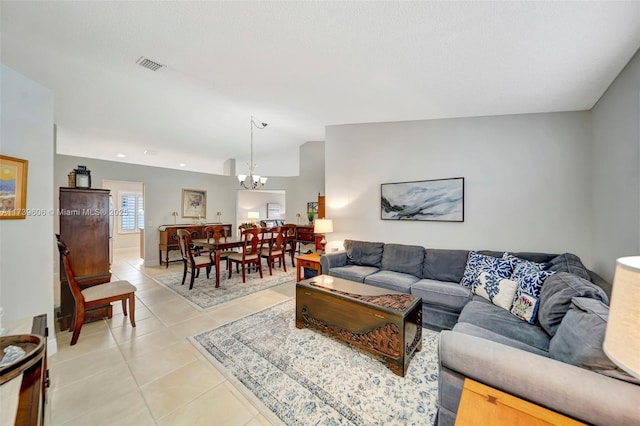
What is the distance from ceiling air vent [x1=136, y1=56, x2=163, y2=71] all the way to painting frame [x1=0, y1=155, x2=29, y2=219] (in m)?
1.34

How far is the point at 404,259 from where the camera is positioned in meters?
3.54

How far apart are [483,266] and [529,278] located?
1.90ft

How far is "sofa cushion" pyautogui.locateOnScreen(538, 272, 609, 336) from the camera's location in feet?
5.29

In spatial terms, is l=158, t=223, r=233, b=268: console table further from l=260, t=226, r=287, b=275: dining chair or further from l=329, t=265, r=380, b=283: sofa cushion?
l=329, t=265, r=380, b=283: sofa cushion

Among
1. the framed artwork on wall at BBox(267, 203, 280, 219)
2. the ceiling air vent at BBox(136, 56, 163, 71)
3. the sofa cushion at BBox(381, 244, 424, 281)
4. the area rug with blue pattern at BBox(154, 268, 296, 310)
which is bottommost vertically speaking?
the area rug with blue pattern at BBox(154, 268, 296, 310)

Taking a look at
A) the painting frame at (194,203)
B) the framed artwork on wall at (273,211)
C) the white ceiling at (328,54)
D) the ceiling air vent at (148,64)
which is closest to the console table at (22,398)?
the white ceiling at (328,54)

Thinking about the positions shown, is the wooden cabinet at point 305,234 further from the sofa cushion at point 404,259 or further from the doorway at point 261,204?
the sofa cushion at point 404,259

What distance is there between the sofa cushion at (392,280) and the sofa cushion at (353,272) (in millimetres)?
100

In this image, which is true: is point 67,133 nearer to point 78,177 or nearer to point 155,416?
point 78,177

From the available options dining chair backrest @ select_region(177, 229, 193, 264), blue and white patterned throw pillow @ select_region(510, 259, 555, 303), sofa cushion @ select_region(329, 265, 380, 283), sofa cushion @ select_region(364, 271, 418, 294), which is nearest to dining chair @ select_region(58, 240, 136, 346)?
dining chair backrest @ select_region(177, 229, 193, 264)

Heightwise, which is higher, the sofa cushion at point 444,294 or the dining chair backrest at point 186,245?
the dining chair backrest at point 186,245

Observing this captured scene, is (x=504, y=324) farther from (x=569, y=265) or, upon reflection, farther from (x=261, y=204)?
(x=261, y=204)

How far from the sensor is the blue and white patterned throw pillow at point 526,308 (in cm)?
201

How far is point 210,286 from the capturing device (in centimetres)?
425
